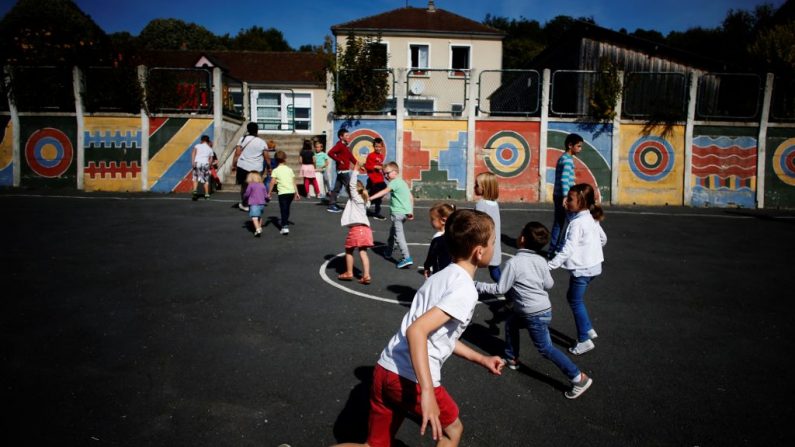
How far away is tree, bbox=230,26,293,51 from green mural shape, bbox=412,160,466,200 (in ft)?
206

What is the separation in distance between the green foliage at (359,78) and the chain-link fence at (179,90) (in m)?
5.12

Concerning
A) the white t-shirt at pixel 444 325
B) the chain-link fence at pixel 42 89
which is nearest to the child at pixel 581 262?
the white t-shirt at pixel 444 325

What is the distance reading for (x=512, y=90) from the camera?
63.1ft

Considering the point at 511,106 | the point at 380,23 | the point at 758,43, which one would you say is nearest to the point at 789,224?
the point at 511,106

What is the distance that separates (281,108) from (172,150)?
16728mm

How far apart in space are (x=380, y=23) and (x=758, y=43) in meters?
23.0

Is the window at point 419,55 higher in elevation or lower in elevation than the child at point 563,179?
higher

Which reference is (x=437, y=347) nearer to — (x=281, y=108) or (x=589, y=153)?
(x=589, y=153)

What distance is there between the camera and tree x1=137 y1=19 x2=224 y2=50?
68125 mm

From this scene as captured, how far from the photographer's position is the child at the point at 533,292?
4473 mm

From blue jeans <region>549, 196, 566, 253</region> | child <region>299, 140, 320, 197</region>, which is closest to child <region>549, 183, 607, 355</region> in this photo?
blue jeans <region>549, 196, 566, 253</region>

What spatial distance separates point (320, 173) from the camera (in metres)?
18.6

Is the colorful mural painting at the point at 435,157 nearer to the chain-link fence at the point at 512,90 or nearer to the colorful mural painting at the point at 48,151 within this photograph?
the chain-link fence at the point at 512,90

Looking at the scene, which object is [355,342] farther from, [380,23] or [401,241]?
[380,23]
